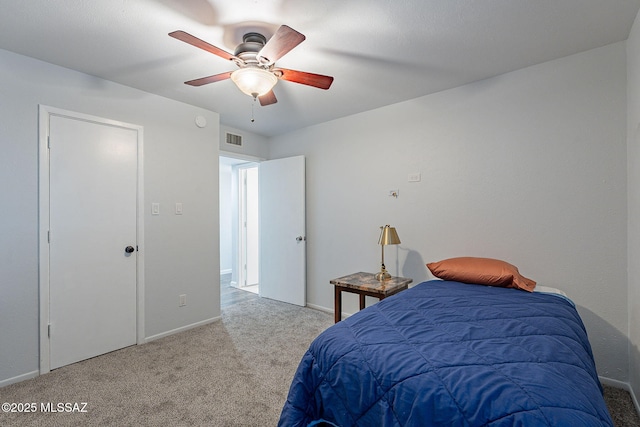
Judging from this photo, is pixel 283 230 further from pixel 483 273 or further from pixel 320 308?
pixel 483 273

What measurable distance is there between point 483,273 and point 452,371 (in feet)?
4.67

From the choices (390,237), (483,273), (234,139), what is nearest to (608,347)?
(483,273)

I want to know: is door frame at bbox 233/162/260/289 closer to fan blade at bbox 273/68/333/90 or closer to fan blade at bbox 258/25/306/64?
fan blade at bbox 273/68/333/90

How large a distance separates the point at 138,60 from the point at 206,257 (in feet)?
6.77

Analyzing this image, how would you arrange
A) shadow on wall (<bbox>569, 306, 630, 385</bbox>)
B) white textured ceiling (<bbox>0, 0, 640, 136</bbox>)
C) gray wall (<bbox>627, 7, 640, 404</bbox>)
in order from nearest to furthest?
1. white textured ceiling (<bbox>0, 0, 640, 136</bbox>)
2. gray wall (<bbox>627, 7, 640, 404</bbox>)
3. shadow on wall (<bbox>569, 306, 630, 385</bbox>)

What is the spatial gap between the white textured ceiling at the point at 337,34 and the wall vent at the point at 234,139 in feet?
4.01

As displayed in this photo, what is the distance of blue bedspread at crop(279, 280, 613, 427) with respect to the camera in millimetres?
930

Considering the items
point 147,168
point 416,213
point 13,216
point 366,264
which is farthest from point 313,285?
point 13,216

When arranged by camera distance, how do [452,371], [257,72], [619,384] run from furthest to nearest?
[619,384], [257,72], [452,371]

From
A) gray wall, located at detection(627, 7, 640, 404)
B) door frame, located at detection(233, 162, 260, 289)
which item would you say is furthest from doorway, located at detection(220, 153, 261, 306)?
gray wall, located at detection(627, 7, 640, 404)

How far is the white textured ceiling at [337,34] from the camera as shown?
1.73 meters

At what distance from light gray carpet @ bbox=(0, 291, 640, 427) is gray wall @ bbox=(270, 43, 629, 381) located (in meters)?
0.92

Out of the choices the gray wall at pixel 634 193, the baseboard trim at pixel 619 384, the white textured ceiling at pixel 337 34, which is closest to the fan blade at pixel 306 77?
the white textured ceiling at pixel 337 34

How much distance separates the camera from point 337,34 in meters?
1.99
